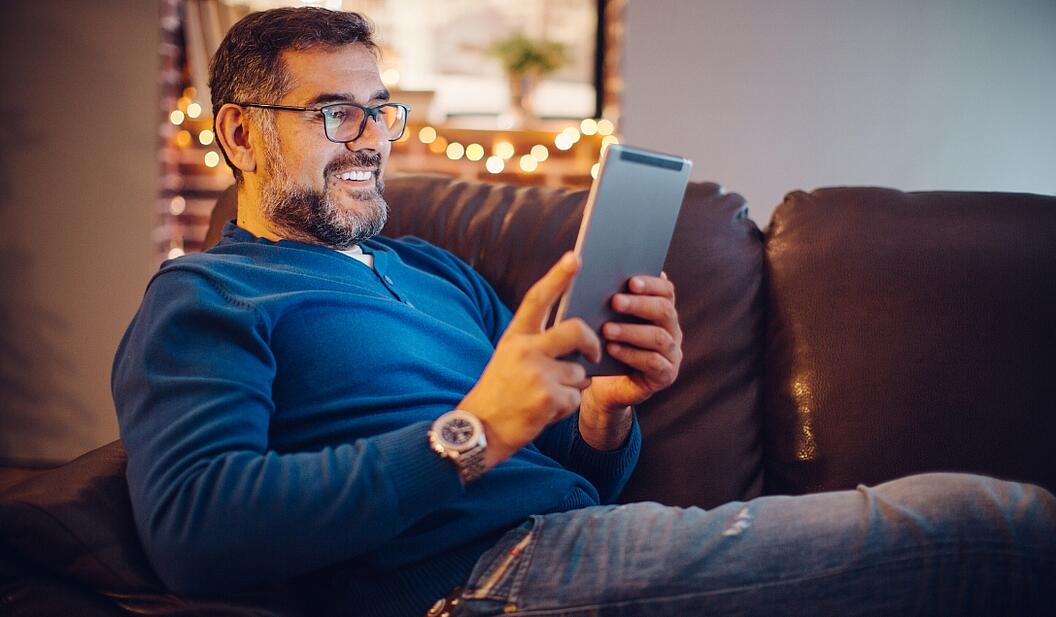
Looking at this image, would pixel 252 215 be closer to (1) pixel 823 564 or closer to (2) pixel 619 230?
(2) pixel 619 230

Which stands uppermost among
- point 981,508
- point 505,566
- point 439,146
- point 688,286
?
point 439,146

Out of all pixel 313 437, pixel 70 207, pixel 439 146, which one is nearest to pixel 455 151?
pixel 439 146

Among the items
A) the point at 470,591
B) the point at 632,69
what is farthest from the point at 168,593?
the point at 632,69

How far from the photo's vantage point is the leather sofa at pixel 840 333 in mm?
1324

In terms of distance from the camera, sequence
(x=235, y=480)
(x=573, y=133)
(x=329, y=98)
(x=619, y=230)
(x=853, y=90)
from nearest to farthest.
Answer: (x=235, y=480), (x=619, y=230), (x=329, y=98), (x=853, y=90), (x=573, y=133)

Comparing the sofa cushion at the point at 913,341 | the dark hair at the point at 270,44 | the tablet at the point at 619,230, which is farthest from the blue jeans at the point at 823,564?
the dark hair at the point at 270,44

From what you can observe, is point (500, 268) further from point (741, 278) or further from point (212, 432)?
point (212, 432)

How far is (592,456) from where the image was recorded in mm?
1246

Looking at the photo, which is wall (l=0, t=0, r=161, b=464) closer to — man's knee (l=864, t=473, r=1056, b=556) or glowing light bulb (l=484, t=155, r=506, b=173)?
glowing light bulb (l=484, t=155, r=506, b=173)

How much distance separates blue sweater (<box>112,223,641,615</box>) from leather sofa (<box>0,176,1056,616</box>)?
0.25 metres

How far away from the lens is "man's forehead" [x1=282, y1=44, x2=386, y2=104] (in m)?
1.22

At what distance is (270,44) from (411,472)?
29.3 inches

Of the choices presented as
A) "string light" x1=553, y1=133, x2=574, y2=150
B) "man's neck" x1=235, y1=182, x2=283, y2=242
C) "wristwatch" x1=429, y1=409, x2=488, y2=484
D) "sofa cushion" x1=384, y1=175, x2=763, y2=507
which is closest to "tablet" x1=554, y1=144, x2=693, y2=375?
"wristwatch" x1=429, y1=409, x2=488, y2=484

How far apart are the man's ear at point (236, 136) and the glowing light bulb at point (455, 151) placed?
1.75 meters
